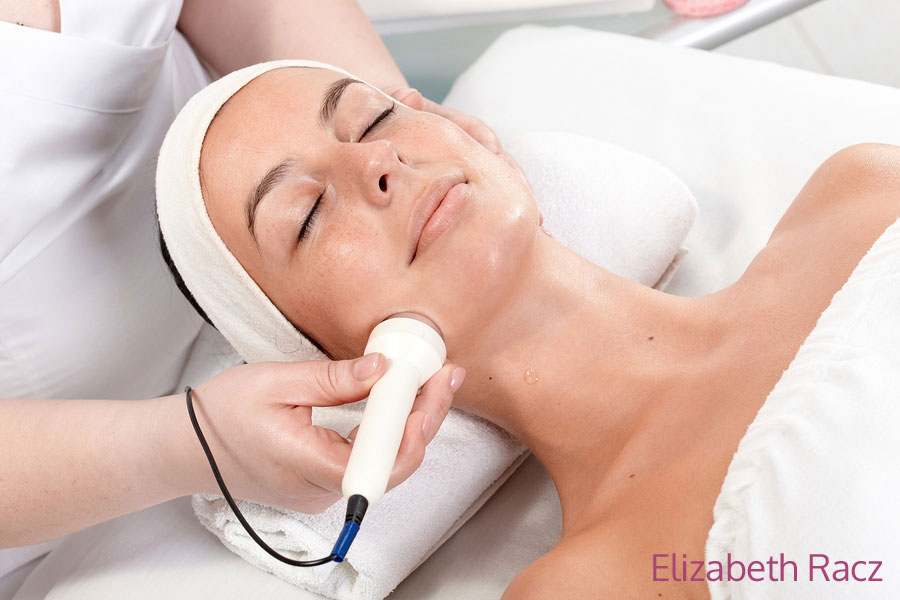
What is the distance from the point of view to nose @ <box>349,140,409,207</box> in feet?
3.57

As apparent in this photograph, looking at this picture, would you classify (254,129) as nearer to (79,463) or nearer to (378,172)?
(378,172)

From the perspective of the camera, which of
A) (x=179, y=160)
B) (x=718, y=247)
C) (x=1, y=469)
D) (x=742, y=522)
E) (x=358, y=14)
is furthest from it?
(x=358, y=14)

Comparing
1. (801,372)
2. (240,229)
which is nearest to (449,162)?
(240,229)

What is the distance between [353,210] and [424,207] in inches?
3.8

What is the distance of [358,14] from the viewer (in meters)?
1.74

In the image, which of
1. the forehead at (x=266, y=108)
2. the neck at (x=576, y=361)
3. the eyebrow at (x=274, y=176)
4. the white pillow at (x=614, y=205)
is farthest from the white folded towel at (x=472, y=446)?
the forehead at (x=266, y=108)

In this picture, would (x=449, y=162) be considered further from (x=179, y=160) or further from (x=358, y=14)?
(x=358, y=14)

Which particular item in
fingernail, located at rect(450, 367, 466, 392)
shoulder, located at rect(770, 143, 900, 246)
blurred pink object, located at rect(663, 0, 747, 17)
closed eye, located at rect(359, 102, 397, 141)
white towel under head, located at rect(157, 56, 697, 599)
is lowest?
white towel under head, located at rect(157, 56, 697, 599)

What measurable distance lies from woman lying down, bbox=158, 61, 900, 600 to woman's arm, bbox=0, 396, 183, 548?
251 mm

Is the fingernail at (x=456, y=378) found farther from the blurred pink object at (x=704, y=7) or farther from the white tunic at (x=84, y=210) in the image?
the blurred pink object at (x=704, y=7)

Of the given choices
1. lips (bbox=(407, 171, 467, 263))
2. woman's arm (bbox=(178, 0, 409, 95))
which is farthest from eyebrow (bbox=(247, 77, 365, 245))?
woman's arm (bbox=(178, 0, 409, 95))

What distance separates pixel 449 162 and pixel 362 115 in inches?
Result: 6.0

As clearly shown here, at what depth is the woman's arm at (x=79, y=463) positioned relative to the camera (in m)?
1.12

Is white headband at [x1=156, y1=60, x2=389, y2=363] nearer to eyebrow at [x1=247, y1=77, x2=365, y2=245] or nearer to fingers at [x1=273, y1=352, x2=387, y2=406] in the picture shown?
eyebrow at [x1=247, y1=77, x2=365, y2=245]
